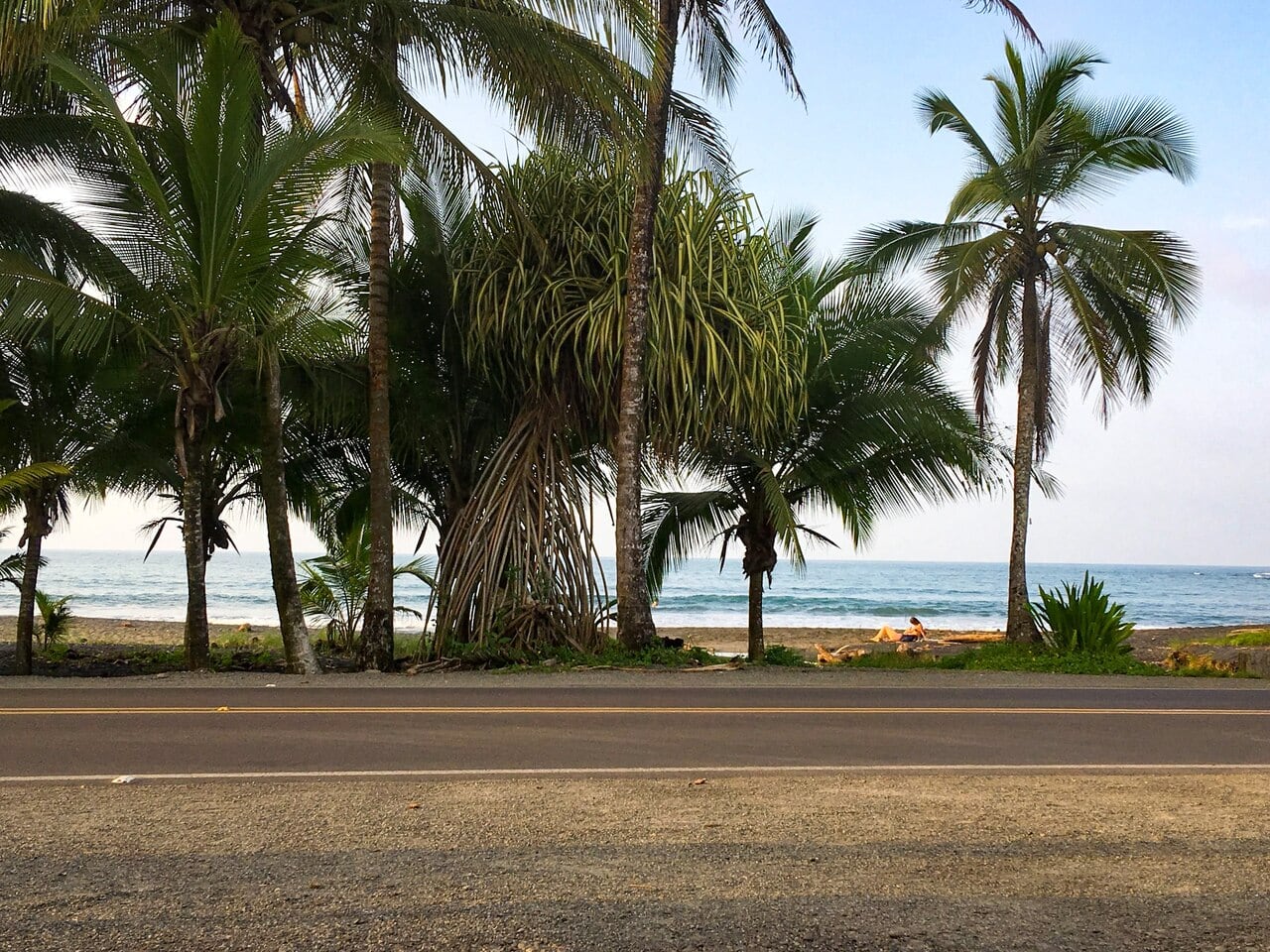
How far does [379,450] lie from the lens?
14.4 metres

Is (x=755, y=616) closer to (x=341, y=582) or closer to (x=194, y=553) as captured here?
(x=341, y=582)

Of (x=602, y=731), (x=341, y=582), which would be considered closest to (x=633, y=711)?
(x=602, y=731)

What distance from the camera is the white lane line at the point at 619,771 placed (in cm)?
675

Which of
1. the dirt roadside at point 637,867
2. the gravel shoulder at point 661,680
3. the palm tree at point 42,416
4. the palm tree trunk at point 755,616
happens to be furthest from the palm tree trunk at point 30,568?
the palm tree trunk at point 755,616

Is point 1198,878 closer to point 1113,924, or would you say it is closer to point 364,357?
point 1113,924

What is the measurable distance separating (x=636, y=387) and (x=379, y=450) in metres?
3.11

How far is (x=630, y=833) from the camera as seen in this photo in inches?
214

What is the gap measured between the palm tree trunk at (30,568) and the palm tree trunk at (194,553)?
1.79 m

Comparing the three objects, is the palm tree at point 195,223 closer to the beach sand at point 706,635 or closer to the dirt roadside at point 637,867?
the dirt roadside at point 637,867

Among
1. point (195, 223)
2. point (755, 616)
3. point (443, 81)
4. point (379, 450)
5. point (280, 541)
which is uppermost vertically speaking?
point (443, 81)

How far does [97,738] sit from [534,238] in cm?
892

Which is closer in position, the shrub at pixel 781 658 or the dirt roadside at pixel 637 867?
the dirt roadside at pixel 637 867

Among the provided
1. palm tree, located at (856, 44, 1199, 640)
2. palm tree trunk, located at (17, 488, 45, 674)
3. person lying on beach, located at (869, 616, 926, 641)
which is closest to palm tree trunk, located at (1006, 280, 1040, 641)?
palm tree, located at (856, 44, 1199, 640)

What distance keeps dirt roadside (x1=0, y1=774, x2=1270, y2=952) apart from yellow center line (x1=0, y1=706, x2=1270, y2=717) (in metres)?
2.92
